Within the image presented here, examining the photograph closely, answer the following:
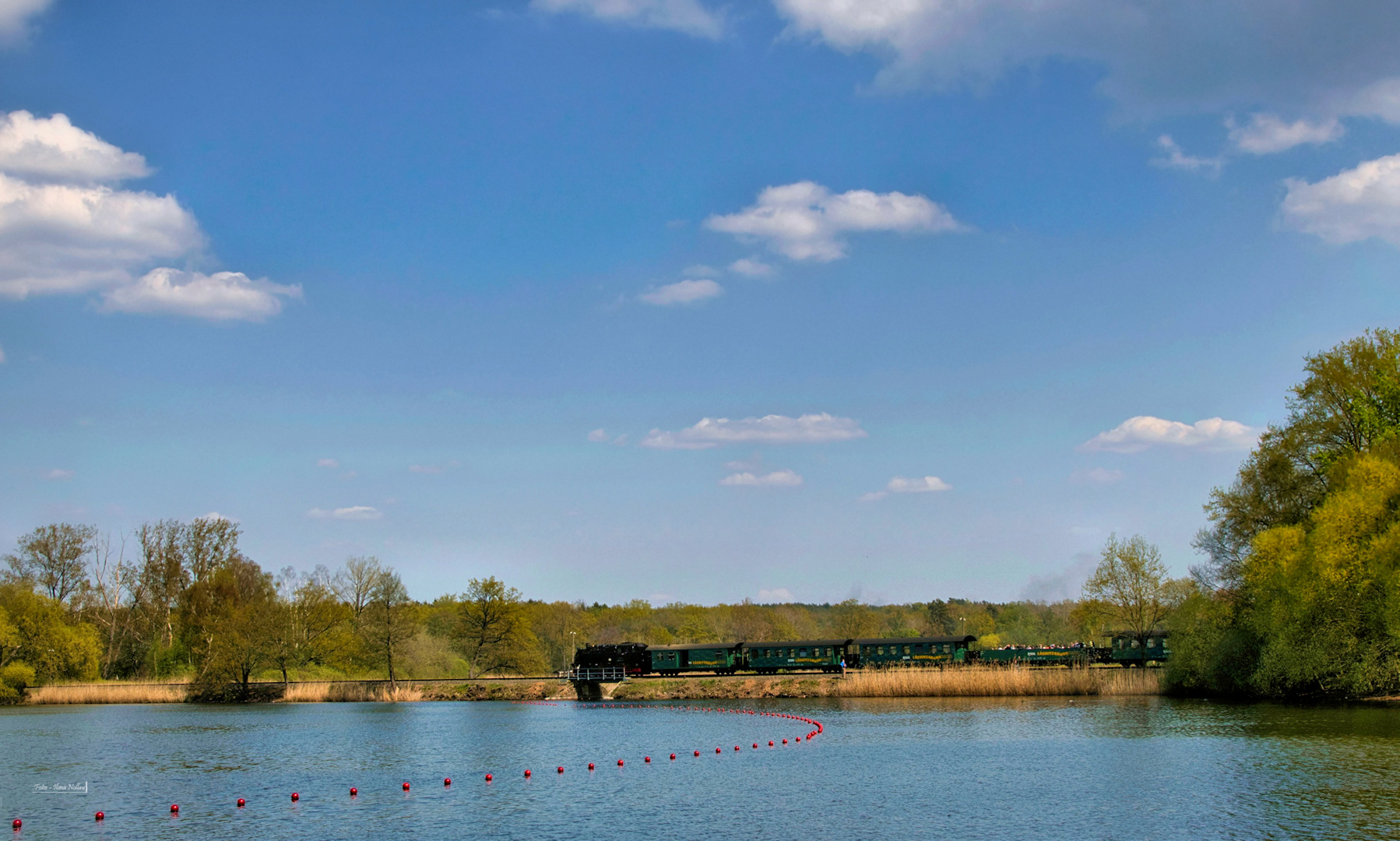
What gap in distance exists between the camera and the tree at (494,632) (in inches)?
3875

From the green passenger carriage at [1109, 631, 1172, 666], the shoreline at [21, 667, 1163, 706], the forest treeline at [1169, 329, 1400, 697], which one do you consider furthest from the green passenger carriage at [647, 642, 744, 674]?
the forest treeline at [1169, 329, 1400, 697]

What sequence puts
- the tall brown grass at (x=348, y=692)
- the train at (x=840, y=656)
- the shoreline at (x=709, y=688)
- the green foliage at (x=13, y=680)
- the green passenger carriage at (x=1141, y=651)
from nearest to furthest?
the shoreline at (x=709, y=688) < the green foliage at (x=13, y=680) < the green passenger carriage at (x=1141, y=651) < the train at (x=840, y=656) < the tall brown grass at (x=348, y=692)

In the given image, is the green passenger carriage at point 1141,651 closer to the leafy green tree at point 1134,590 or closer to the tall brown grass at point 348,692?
the leafy green tree at point 1134,590

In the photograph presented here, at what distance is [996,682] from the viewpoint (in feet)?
244

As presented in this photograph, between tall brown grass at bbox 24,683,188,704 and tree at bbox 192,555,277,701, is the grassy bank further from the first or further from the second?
tall brown grass at bbox 24,683,188,704

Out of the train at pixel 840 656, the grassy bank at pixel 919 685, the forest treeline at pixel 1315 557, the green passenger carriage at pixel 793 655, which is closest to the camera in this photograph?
the forest treeline at pixel 1315 557

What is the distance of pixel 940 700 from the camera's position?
72.7 metres

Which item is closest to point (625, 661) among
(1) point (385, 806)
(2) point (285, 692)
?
(2) point (285, 692)

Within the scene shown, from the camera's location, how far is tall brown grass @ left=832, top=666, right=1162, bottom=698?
7112 cm

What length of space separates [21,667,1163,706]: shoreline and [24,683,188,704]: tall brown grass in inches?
2.6

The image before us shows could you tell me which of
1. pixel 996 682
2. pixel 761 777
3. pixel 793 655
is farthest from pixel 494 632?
pixel 761 777

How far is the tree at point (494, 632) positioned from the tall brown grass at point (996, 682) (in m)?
32.9

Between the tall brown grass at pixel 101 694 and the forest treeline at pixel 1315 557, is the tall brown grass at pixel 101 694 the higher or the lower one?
the lower one

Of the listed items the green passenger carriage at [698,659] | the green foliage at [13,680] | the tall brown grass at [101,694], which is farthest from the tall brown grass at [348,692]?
the green passenger carriage at [698,659]
